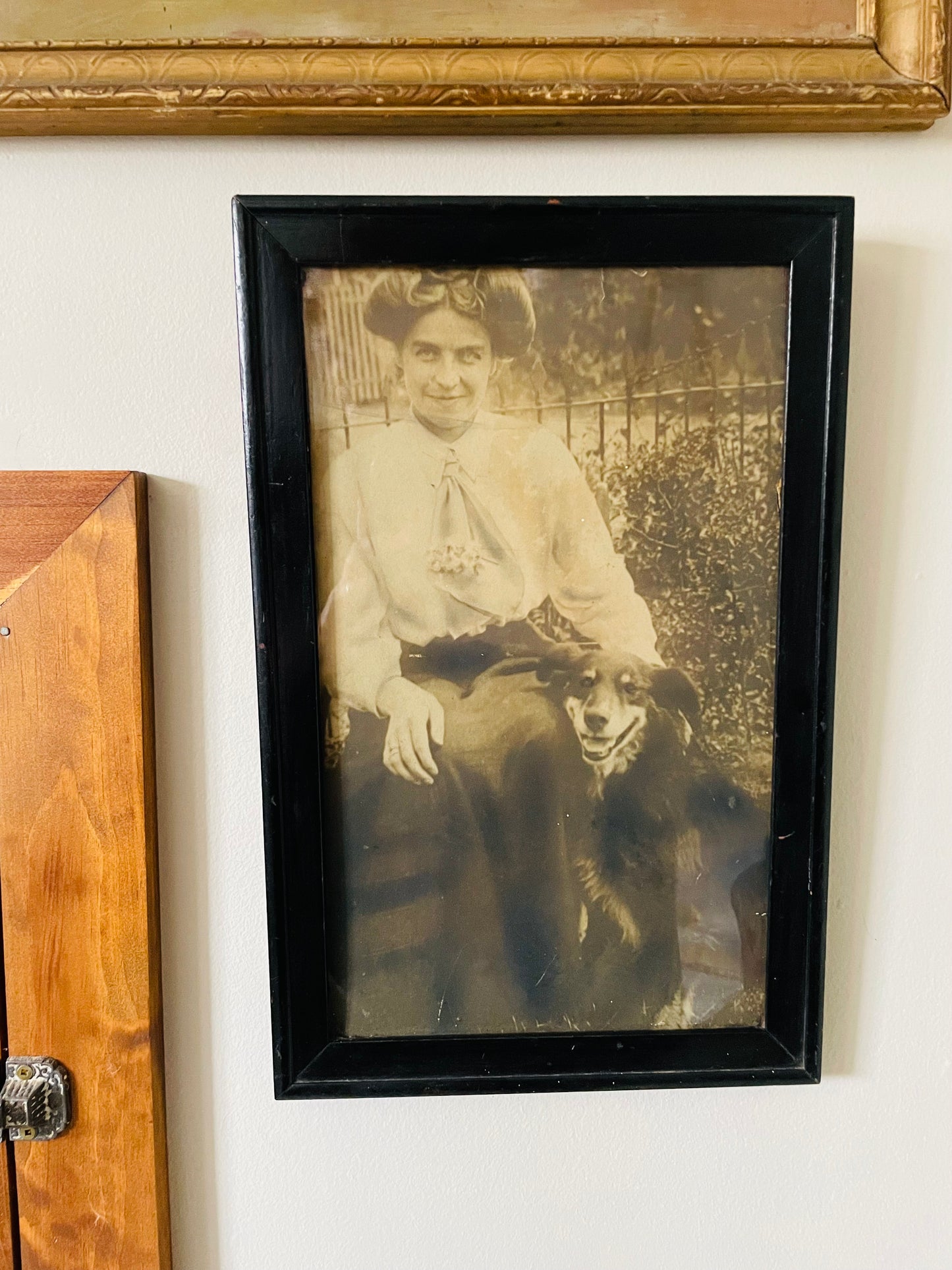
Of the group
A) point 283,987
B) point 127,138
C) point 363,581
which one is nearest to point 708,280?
point 363,581

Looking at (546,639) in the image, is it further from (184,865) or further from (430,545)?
(184,865)

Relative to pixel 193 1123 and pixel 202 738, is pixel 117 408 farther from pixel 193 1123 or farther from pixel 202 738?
pixel 193 1123

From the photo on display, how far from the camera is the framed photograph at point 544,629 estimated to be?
1.83 ft

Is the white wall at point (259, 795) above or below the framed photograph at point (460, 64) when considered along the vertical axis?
below

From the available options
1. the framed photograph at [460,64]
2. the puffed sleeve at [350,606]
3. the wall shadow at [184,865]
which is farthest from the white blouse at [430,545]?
the framed photograph at [460,64]

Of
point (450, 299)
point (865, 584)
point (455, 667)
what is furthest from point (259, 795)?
point (865, 584)

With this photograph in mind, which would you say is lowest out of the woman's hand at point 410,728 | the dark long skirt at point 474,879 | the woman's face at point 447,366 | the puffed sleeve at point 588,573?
the dark long skirt at point 474,879

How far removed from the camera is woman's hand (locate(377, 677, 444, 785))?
1.94 feet

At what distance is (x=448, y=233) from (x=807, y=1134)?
0.73 m

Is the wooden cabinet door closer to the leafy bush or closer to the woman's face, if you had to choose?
the woman's face

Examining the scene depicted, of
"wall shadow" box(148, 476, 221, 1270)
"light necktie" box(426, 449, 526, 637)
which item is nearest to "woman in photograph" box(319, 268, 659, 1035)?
"light necktie" box(426, 449, 526, 637)

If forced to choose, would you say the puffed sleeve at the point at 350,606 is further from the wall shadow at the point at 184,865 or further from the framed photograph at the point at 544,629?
the wall shadow at the point at 184,865

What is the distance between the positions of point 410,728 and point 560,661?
0.12 meters

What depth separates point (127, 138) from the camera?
580 mm
